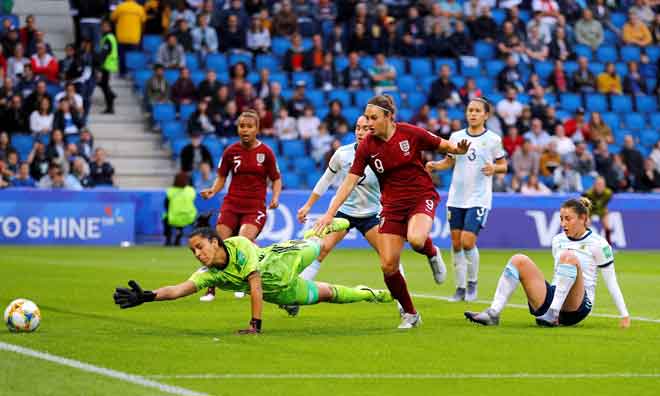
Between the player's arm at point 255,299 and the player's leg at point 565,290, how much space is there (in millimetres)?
2535

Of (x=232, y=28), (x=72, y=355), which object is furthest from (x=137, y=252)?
(x=72, y=355)

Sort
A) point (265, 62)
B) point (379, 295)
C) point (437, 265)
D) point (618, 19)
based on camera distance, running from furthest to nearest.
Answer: point (618, 19), point (265, 62), point (437, 265), point (379, 295)

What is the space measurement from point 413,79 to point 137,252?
10.4 m

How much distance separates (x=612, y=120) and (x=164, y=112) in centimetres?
1113

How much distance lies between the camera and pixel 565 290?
11242 millimetres

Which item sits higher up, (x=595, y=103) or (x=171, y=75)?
(x=171, y=75)

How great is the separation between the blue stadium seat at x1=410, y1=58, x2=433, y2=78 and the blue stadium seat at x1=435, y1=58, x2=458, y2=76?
212 mm

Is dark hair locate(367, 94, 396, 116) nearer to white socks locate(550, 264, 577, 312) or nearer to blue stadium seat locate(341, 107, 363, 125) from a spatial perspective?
white socks locate(550, 264, 577, 312)

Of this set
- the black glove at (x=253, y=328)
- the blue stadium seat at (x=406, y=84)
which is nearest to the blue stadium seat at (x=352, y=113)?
the blue stadium seat at (x=406, y=84)

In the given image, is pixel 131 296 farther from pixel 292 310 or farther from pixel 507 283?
pixel 507 283

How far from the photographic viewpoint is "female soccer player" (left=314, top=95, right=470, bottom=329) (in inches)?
454

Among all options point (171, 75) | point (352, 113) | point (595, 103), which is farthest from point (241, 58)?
point (595, 103)

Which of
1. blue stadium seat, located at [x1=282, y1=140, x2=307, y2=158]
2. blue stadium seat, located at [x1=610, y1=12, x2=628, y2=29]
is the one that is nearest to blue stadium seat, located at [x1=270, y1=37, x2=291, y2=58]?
blue stadium seat, located at [x1=282, y1=140, x2=307, y2=158]

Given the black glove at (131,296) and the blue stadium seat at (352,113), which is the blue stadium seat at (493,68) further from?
the black glove at (131,296)
